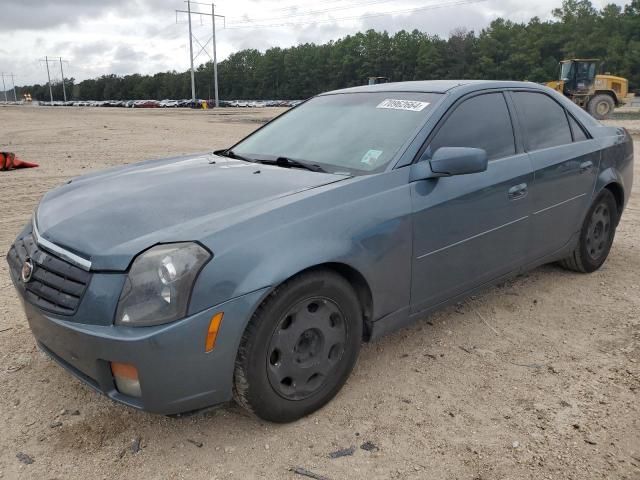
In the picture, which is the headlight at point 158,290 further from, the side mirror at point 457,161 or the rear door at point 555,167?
the rear door at point 555,167

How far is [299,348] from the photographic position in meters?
2.54

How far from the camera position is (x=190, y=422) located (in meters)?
2.63

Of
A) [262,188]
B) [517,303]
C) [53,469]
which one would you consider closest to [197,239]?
[262,188]

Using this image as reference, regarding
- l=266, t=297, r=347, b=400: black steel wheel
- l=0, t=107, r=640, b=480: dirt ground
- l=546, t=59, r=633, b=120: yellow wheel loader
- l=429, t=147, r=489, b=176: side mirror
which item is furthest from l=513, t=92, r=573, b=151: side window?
l=546, t=59, r=633, b=120: yellow wheel loader

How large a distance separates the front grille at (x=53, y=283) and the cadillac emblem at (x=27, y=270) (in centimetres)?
1

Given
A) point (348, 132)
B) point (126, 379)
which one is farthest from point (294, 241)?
point (348, 132)

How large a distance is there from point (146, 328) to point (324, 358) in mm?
874

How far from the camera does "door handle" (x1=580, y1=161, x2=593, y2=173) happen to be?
407 centimetres

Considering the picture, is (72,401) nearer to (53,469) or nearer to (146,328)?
(53,469)

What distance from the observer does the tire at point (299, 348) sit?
2.33m

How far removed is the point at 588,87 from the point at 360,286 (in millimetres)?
26356

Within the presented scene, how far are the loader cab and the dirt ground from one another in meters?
24.4

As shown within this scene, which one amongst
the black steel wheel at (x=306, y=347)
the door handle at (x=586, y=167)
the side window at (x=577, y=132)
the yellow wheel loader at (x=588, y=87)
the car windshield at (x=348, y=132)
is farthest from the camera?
the yellow wheel loader at (x=588, y=87)

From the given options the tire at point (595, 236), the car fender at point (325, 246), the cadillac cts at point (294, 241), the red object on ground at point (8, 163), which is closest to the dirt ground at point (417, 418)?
the cadillac cts at point (294, 241)
